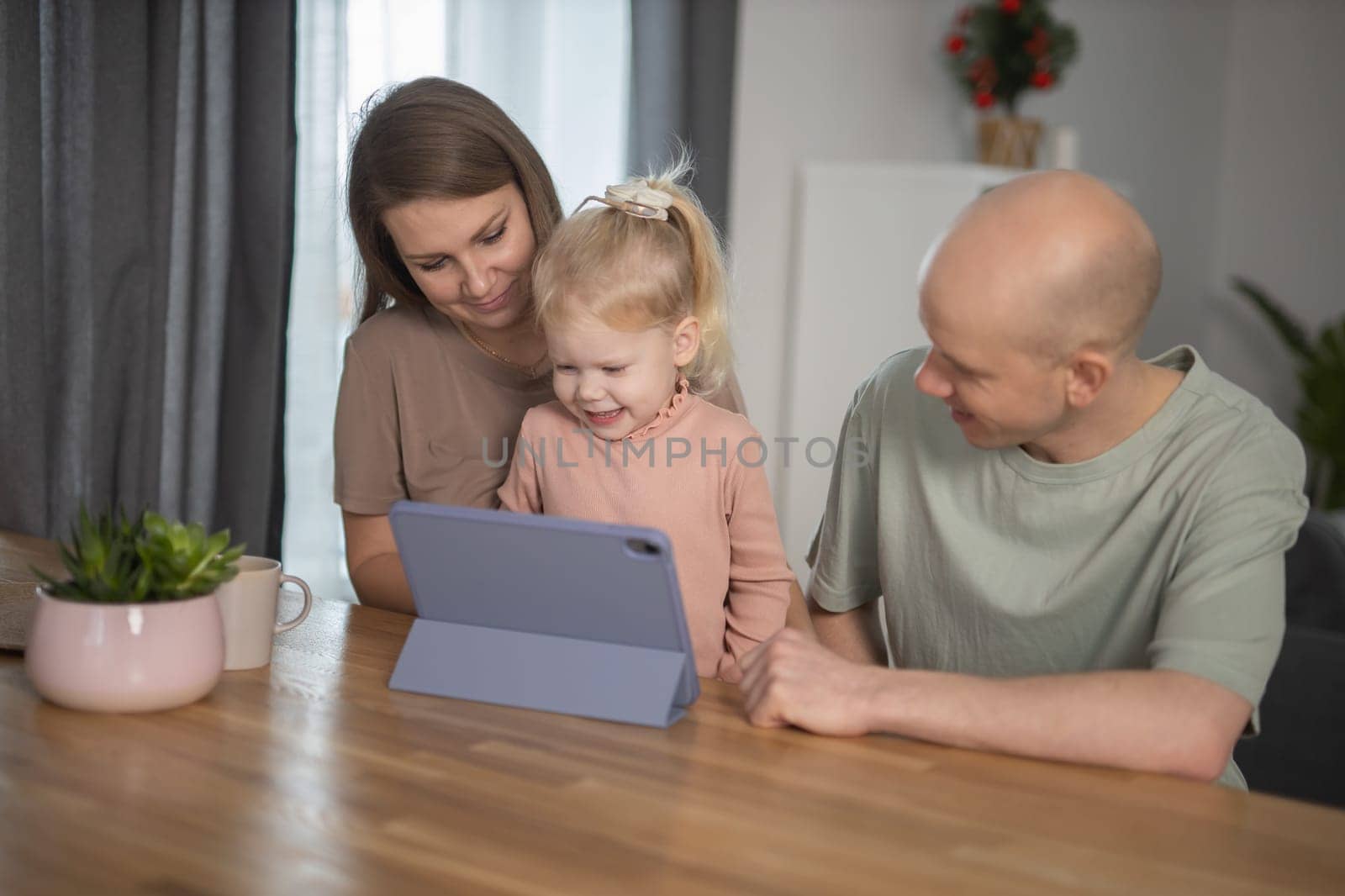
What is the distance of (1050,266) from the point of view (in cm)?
128

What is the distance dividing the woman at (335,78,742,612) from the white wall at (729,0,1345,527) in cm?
241

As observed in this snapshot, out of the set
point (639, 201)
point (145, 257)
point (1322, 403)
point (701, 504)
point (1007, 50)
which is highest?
point (1007, 50)

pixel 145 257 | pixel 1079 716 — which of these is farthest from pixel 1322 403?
pixel 1079 716

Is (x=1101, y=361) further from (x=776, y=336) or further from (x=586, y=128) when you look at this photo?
(x=776, y=336)

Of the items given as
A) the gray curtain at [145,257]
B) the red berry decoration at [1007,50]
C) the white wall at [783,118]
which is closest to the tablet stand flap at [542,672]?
the gray curtain at [145,257]

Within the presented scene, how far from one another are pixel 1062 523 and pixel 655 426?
0.49 m

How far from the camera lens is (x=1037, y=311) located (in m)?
A: 1.28

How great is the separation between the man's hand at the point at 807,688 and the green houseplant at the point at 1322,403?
4.48m

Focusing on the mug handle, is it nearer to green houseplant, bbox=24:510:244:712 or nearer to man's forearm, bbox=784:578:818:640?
green houseplant, bbox=24:510:244:712

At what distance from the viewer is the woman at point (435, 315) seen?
173cm

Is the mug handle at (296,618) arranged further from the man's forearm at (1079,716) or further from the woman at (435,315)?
the man's forearm at (1079,716)

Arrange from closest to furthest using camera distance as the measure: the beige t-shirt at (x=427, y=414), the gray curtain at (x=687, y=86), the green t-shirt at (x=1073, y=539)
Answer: the green t-shirt at (x=1073, y=539)
the beige t-shirt at (x=427, y=414)
the gray curtain at (x=687, y=86)

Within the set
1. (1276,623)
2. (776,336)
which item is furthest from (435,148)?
(776,336)

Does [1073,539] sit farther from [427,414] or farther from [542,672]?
[427,414]
